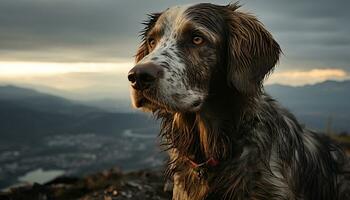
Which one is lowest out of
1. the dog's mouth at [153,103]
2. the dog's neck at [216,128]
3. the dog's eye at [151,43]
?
the dog's neck at [216,128]

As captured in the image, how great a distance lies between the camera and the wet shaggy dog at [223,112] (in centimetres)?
648

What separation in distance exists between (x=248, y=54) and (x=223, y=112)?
77 cm

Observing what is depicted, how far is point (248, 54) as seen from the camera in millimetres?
6902

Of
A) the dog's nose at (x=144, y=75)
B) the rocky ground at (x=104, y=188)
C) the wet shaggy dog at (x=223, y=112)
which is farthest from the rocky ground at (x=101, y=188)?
the dog's nose at (x=144, y=75)

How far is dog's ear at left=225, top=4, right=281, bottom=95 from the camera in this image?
6.71m

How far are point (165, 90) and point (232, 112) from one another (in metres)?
1.16

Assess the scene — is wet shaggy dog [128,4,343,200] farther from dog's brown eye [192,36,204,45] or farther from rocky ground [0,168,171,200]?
rocky ground [0,168,171,200]

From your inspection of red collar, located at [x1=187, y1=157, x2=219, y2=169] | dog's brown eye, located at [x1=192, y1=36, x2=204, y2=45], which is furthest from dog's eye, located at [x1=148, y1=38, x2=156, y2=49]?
red collar, located at [x1=187, y1=157, x2=219, y2=169]

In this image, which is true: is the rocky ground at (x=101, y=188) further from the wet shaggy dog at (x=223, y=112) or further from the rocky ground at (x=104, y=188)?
the wet shaggy dog at (x=223, y=112)

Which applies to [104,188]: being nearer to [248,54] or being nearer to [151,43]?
[151,43]

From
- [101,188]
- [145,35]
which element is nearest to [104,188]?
[101,188]

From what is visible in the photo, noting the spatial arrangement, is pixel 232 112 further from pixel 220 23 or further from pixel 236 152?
pixel 220 23

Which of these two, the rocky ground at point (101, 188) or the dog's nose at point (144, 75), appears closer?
the dog's nose at point (144, 75)

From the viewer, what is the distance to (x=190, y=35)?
6691mm
